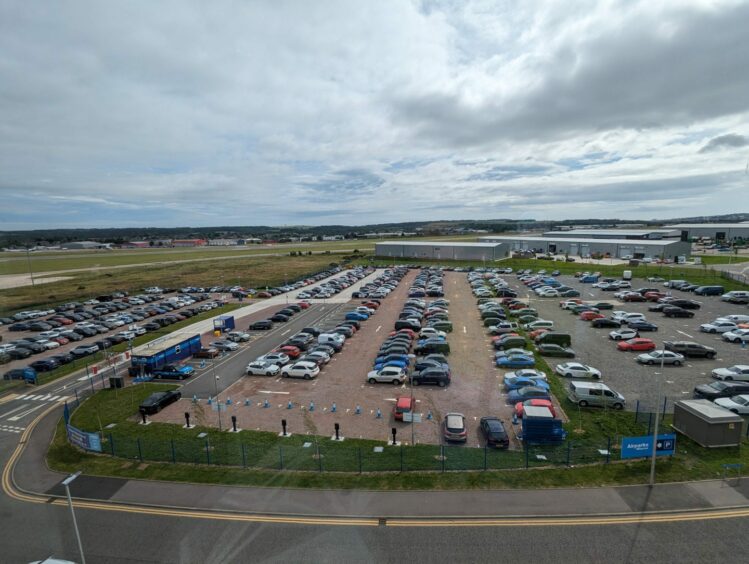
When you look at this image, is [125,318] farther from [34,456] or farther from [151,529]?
[151,529]

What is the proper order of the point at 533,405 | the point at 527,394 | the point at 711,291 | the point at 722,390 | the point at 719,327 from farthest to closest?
the point at 711,291 → the point at 719,327 → the point at 527,394 → the point at 722,390 → the point at 533,405

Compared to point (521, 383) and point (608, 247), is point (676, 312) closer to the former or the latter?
point (521, 383)

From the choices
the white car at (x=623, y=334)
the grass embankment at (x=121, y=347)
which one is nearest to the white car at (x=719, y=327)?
the white car at (x=623, y=334)

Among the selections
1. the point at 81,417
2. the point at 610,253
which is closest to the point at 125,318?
the point at 81,417

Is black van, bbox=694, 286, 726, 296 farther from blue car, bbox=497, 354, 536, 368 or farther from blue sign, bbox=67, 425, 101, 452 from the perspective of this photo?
blue sign, bbox=67, 425, 101, 452

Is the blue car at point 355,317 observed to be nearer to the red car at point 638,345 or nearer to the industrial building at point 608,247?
the red car at point 638,345

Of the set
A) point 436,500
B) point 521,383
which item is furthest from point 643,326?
point 436,500
